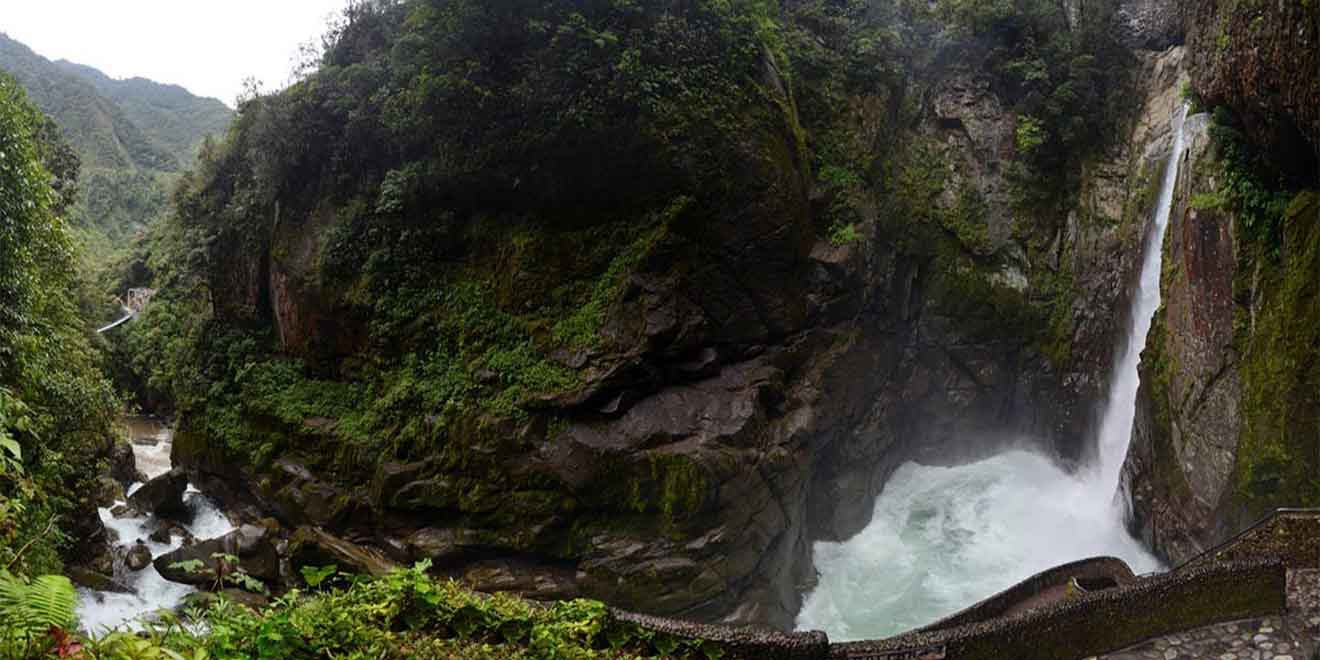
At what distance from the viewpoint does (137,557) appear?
1170 centimetres

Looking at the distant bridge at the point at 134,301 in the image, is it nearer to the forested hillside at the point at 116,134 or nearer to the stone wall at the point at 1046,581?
the forested hillside at the point at 116,134

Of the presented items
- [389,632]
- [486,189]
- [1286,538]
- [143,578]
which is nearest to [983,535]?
[1286,538]

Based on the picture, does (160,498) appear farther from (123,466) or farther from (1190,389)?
(1190,389)

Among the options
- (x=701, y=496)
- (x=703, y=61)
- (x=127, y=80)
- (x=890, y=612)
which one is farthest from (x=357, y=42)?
(x=127, y=80)

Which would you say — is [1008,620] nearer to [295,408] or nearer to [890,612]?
[890,612]

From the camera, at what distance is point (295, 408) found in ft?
43.4

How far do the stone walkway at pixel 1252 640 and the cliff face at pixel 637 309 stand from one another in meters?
5.38

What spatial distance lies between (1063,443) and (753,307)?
8132mm

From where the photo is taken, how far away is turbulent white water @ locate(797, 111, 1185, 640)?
12.2m

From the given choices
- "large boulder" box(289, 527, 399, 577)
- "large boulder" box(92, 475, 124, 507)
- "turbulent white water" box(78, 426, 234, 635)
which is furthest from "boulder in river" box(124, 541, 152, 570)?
"large boulder" box(289, 527, 399, 577)

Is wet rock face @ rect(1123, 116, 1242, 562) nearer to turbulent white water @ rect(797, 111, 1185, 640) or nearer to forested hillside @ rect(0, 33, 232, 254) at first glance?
turbulent white water @ rect(797, 111, 1185, 640)

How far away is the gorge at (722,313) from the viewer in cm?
1005

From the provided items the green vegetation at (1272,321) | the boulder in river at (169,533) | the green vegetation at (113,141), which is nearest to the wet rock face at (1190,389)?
the green vegetation at (1272,321)

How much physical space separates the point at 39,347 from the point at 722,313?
9.69 meters
